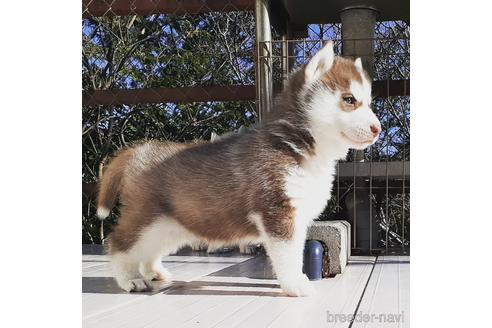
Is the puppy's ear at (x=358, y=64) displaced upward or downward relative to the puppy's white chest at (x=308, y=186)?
upward

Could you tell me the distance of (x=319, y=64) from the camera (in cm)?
137

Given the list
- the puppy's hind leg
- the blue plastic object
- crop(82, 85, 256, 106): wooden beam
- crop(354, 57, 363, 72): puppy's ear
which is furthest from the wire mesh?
the blue plastic object

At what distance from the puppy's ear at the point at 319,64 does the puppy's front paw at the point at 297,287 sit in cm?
41

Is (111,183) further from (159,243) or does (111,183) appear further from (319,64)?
(319,64)

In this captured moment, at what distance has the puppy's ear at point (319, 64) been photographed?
1368 mm

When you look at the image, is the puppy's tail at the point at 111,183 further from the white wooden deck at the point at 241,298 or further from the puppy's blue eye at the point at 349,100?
A: the puppy's blue eye at the point at 349,100

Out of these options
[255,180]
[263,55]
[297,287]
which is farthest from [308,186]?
[263,55]

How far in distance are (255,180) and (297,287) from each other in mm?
238

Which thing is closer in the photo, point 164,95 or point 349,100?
point 349,100

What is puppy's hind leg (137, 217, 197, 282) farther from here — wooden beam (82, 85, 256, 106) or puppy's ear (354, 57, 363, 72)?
puppy's ear (354, 57, 363, 72)

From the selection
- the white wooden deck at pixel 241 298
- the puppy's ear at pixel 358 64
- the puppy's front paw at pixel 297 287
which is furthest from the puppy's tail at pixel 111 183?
the puppy's ear at pixel 358 64

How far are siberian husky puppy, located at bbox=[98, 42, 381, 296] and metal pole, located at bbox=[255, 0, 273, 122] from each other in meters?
0.05

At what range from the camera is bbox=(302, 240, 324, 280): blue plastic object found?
4.91 feet
